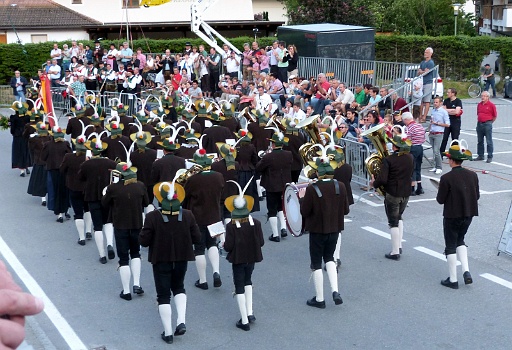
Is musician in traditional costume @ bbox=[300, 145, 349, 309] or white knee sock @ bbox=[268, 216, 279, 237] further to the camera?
white knee sock @ bbox=[268, 216, 279, 237]

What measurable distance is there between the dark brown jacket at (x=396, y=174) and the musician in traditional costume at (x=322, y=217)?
164cm

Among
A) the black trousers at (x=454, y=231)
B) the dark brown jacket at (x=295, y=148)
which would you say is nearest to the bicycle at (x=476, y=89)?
the dark brown jacket at (x=295, y=148)

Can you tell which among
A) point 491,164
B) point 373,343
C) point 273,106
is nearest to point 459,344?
point 373,343

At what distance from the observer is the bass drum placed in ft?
33.1

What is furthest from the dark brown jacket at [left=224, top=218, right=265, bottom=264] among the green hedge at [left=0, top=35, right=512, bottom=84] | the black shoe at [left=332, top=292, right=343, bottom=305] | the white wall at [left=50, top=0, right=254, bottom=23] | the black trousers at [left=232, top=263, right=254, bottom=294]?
the white wall at [left=50, top=0, right=254, bottom=23]

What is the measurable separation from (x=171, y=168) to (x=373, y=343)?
15.7ft

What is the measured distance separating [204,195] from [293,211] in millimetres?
1242

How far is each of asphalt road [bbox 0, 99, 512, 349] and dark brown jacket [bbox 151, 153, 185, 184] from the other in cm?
146

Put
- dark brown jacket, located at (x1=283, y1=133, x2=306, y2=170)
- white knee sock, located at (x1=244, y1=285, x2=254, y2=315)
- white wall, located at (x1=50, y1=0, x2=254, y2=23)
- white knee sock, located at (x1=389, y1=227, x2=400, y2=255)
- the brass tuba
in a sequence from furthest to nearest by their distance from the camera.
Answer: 1. white wall, located at (x1=50, y1=0, x2=254, y2=23)
2. dark brown jacket, located at (x1=283, y1=133, x2=306, y2=170)
3. the brass tuba
4. white knee sock, located at (x1=389, y1=227, x2=400, y2=255)
5. white knee sock, located at (x1=244, y1=285, x2=254, y2=315)

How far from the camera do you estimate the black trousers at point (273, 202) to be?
12352mm

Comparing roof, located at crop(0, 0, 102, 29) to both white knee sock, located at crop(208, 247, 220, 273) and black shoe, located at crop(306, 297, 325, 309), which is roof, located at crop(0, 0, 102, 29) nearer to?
white knee sock, located at crop(208, 247, 220, 273)

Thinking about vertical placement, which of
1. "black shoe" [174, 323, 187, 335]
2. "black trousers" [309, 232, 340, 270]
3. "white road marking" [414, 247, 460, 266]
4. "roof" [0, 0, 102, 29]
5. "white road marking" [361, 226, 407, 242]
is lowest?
"white road marking" [361, 226, 407, 242]

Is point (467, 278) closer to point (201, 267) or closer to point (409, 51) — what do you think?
point (201, 267)

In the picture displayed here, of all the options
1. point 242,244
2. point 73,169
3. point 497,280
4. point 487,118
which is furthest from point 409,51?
point 242,244
